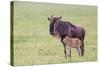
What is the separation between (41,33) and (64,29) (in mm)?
254

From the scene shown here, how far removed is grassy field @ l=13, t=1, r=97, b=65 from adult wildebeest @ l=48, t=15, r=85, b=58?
43 mm

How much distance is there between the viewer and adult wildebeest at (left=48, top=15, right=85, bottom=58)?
81.0 inches

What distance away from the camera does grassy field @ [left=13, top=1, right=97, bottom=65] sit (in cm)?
192

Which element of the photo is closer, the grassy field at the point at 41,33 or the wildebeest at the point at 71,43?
the grassy field at the point at 41,33

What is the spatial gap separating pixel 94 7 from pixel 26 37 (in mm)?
827

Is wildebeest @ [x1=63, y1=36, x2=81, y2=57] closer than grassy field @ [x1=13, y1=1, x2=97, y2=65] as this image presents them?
No

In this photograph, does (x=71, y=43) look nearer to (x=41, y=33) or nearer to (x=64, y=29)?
(x=64, y=29)

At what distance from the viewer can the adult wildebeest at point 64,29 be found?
2059 millimetres

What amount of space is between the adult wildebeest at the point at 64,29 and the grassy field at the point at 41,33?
0.04 m

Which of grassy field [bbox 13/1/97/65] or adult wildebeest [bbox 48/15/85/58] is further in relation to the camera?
adult wildebeest [bbox 48/15/85/58]

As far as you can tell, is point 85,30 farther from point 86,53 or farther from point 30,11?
point 30,11

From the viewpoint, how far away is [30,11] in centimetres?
197

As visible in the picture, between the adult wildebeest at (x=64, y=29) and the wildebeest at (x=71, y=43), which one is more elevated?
the adult wildebeest at (x=64, y=29)

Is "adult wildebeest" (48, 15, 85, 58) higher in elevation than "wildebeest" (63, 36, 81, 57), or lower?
higher
